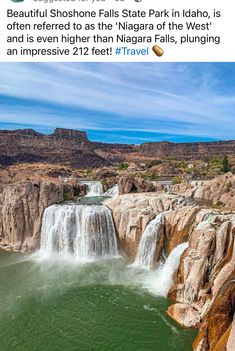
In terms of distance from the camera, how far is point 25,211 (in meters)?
33.8

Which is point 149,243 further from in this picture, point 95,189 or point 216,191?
point 95,189

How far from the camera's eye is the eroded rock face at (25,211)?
33.5m

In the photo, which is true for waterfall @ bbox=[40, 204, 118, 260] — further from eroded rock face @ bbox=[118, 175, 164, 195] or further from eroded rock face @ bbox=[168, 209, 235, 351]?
eroded rock face @ bbox=[118, 175, 164, 195]

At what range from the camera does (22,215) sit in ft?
111

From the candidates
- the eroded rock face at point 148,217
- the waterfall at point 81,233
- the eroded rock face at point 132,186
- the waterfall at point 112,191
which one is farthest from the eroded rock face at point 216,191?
the waterfall at point 112,191

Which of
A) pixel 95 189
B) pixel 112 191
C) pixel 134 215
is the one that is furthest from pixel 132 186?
pixel 134 215

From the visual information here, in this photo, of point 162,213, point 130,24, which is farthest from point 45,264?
point 130,24

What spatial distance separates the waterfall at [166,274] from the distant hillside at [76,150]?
10907 centimetres

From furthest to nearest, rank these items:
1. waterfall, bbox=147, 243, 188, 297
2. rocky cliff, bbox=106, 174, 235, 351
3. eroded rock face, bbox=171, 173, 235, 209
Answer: eroded rock face, bbox=171, 173, 235, 209, waterfall, bbox=147, 243, 188, 297, rocky cliff, bbox=106, 174, 235, 351

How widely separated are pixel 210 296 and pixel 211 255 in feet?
8.05

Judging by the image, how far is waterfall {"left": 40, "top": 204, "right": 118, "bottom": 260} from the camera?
96.9 ft

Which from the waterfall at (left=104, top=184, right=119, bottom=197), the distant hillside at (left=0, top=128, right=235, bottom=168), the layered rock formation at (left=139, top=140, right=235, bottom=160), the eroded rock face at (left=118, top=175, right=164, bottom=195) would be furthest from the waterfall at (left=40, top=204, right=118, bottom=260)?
the layered rock formation at (left=139, top=140, right=235, bottom=160)

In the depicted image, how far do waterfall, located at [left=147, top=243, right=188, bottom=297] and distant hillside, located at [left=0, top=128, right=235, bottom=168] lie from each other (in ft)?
358

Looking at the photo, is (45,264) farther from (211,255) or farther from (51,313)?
(211,255)
